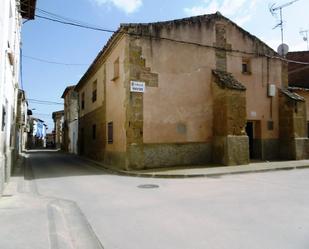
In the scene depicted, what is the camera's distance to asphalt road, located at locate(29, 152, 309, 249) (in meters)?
4.37

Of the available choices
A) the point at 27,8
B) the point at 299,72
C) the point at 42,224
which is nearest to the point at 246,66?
the point at 299,72


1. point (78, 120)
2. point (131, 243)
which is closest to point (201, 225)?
point (131, 243)

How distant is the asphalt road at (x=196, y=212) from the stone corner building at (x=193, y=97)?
3.97 m

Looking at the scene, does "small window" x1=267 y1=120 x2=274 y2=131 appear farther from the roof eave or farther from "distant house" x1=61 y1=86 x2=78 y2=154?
"distant house" x1=61 y1=86 x2=78 y2=154

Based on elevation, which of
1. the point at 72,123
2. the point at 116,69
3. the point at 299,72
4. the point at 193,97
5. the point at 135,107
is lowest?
the point at 135,107

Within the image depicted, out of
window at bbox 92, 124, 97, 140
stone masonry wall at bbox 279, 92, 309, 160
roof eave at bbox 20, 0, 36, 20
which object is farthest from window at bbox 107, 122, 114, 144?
stone masonry wall at bbox 279, 92, 309, 160

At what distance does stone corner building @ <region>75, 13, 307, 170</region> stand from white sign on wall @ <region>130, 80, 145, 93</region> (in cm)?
4

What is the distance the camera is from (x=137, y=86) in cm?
1355

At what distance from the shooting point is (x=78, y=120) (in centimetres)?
2739

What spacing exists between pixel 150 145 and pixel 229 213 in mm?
7999

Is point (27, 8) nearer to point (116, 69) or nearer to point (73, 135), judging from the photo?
point (116, 69)

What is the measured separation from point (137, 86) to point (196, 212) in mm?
8354

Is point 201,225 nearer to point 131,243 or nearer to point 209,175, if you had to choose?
point 131,243

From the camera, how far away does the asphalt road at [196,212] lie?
14.3 ft
